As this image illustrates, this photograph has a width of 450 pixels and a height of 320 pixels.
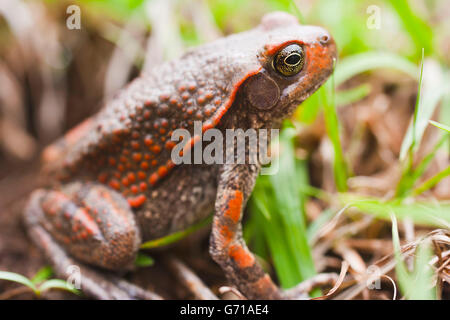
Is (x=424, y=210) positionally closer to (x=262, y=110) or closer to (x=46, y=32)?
(x=262, y=110)

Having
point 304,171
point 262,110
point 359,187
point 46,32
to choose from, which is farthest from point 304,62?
point 46,32

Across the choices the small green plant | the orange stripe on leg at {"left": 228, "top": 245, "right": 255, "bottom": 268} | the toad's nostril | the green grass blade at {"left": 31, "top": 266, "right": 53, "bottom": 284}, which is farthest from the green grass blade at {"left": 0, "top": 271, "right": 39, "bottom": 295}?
the toad's nostril

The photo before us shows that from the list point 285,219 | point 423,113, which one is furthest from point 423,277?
point 423,113

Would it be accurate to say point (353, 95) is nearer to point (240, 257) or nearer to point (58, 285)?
point (240, 257)

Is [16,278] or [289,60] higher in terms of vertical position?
[289,60]

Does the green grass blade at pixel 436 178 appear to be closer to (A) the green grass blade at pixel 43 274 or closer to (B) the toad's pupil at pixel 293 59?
(B) the toad's pupil at pixel 293 59

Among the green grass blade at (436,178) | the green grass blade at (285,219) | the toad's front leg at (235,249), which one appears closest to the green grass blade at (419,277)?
the green grass blade at (436,178)
